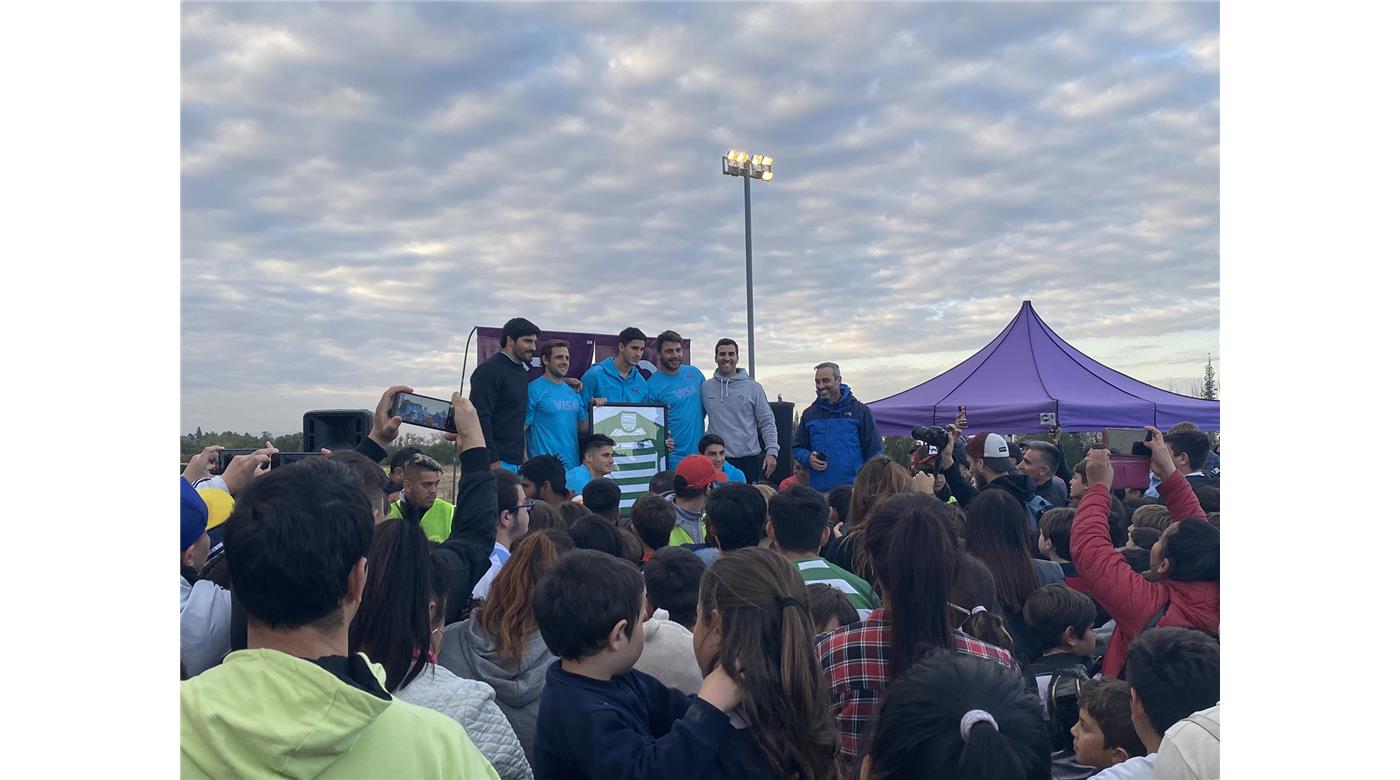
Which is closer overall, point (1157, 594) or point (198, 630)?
point (198, 630)

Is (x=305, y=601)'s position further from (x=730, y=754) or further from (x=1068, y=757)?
(x=1068, y=757)

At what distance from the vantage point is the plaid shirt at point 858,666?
8.54ft

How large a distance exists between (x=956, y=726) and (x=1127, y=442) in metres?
2.94

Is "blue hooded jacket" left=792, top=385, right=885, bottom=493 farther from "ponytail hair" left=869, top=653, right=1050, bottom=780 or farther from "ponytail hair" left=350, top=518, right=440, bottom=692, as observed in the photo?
"ponytail hair" left=869, top=653, right=1050, bottom=780

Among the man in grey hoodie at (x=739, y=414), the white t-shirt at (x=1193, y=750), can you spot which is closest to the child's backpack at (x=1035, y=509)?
the man in grey hoodie at (x=739, y=414)

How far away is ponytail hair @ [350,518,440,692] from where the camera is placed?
2.35 metres

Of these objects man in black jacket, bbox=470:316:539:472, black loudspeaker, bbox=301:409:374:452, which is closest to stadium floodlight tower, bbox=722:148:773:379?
man in black jacket, bbox=470:316:539:472

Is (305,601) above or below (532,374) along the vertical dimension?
below

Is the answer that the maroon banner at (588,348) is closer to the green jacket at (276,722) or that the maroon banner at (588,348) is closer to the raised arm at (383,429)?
the raised arm at (383,429)

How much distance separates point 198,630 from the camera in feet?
7.30

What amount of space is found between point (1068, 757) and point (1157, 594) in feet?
2.56

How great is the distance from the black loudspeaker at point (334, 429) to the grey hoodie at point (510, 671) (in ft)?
2.96

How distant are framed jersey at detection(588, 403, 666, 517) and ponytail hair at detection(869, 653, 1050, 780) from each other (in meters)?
5.07

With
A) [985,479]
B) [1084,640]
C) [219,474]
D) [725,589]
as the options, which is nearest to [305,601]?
[725,589]
